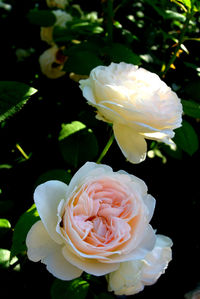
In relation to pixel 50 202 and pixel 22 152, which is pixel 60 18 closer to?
pixel 22 152

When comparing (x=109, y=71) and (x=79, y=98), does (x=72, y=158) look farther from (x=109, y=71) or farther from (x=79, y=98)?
(x=79, y=98)

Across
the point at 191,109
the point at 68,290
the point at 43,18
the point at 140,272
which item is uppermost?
the point at 43,18

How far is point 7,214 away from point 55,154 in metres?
0.29

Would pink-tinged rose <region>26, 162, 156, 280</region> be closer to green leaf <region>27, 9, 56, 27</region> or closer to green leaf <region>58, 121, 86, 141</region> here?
green leaf <region>58, 121, 86, 141</region>

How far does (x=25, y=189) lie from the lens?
1100 mm

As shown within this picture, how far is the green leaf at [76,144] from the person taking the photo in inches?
34.9

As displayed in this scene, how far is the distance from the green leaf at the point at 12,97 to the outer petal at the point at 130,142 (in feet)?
0.66

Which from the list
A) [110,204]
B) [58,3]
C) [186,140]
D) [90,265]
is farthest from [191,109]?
[58,3]

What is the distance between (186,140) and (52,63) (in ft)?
2.03

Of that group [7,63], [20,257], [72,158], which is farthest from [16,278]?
[7,63]

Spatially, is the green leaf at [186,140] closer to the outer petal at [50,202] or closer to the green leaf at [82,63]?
the green leaf at [82,63]

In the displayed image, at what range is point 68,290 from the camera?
75cm

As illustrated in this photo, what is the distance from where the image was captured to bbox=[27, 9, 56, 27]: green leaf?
1.20 m

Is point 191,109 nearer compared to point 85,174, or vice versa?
point 85,174
